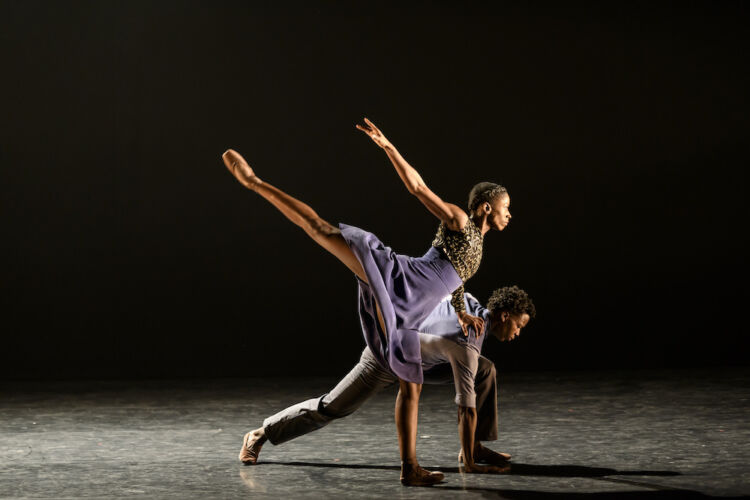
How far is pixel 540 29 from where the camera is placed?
23.5 ft

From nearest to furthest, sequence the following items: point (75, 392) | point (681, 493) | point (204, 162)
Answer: point (681, 493)
point (75, 392)
point (204, 162)

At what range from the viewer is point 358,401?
165 inches

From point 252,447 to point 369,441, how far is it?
2.27 feet

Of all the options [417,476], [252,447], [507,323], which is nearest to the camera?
[417,476]

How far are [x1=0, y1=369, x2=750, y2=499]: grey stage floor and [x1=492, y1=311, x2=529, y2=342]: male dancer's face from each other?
0.52 meters

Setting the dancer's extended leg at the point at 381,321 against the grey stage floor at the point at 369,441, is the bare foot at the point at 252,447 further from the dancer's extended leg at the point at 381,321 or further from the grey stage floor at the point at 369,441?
the dancer's extended leg at the point at 381,321

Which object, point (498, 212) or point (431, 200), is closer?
point (431, 200)

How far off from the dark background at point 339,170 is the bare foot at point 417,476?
3359 mm

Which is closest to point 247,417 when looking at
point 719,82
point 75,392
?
point 75,392

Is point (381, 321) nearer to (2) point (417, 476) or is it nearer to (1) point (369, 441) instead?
(2) point (417, 476)

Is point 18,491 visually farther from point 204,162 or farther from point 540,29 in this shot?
point 540,29

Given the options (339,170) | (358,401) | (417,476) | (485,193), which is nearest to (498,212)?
(485,193)

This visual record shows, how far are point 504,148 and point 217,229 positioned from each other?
6.46ft

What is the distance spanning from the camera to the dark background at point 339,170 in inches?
276
